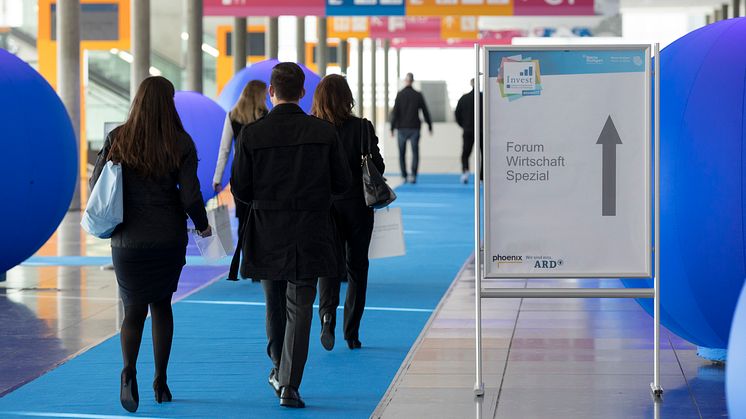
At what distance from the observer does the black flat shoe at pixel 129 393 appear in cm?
586

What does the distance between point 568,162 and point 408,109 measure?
17912 millimetres

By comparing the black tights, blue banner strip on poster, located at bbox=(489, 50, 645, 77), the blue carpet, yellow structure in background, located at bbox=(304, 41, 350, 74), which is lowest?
the blue carpet

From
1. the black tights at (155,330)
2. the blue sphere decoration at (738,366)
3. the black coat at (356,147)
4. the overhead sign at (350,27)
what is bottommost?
the black tights at (155,330)

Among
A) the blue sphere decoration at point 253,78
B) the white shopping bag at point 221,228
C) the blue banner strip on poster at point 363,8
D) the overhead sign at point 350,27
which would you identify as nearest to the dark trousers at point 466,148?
the blue banner strip on poster at point 363,8

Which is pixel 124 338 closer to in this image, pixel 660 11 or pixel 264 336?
pixel 264 336

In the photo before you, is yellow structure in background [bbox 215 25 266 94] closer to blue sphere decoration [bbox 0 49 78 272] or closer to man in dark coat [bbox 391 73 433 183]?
man in dark coat [bbox 391 73 433 183]

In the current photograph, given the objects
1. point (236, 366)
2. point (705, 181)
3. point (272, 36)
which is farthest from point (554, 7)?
point (705, 181)

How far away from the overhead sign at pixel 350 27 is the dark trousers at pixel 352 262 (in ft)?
78.7

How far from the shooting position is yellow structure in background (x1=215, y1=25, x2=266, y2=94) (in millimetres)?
38531

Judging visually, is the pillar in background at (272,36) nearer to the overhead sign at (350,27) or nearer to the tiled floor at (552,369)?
the overhead sign at (350,27)

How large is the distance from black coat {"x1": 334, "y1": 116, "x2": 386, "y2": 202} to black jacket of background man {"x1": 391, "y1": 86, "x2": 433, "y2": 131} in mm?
16315

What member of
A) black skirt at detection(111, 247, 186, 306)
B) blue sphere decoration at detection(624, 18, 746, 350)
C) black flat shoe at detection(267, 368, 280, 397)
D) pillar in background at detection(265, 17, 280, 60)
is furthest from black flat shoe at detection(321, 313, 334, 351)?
pillar in background at detection(265, 17, 280, 60)

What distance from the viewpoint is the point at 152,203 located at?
5867 millimetres

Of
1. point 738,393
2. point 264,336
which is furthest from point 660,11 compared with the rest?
point 738,393
